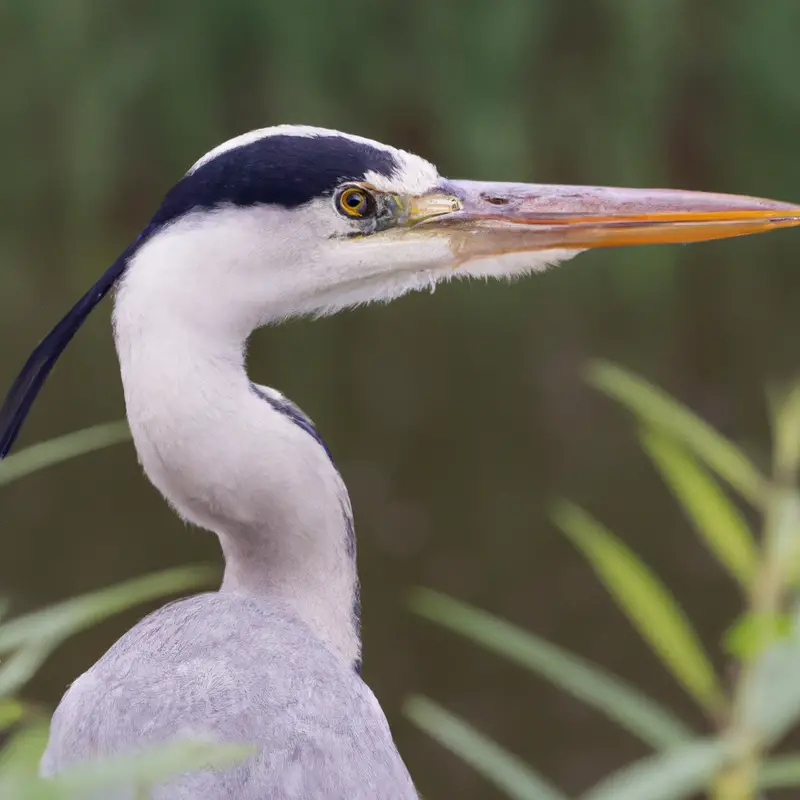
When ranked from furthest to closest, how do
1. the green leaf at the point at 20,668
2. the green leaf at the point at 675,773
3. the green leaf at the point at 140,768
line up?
the green leaf at the point at 20,668 → the green leaf at the point at 675,773 → the green leaf at the point at 140,768

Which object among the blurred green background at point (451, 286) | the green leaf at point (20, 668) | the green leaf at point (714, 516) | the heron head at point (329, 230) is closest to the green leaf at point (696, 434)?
the green leaf at point (714, 516)

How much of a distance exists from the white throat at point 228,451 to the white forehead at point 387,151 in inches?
7.3

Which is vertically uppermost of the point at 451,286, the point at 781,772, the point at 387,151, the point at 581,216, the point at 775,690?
the point at 387,151

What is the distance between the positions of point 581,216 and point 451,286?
40.7ft

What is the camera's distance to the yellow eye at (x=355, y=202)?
7.00ft

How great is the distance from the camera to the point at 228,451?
6.52 feet

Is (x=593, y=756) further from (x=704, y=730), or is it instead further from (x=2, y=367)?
(x=2, y=367)

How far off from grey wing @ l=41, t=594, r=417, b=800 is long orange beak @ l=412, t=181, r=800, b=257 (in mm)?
773

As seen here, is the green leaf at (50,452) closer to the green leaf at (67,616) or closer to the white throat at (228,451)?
the white throat at (228,451)

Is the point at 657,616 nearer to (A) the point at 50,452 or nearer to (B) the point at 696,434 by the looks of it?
(B) the point at 696,434

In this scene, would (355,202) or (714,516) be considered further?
(355,202)

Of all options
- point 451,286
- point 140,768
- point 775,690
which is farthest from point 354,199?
point 451,286

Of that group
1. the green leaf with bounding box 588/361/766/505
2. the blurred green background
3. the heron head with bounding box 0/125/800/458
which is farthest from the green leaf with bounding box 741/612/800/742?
the blurred green background

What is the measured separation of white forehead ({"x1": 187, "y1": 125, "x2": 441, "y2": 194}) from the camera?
6.67 ft
